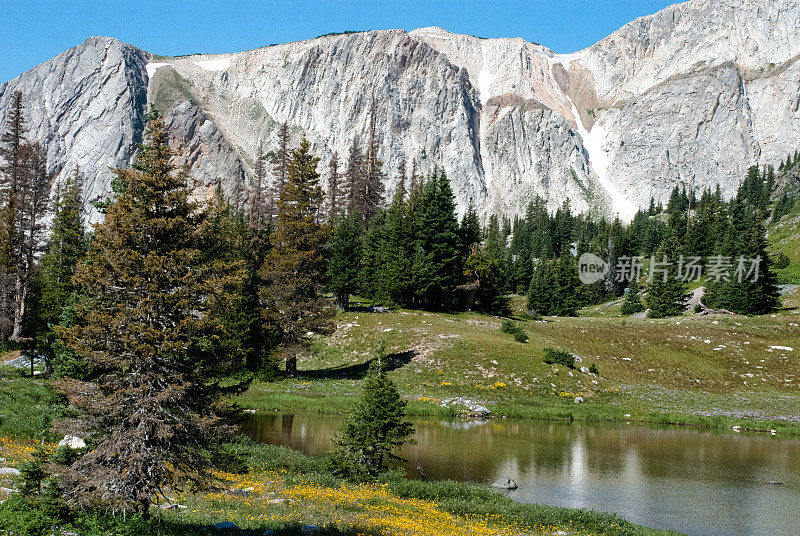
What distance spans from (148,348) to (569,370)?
35883 mm

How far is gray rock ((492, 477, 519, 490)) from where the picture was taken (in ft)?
69.1

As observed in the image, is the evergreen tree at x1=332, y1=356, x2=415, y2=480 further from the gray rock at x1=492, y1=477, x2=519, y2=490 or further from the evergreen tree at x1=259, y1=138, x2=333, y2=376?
the evergreen tree at x1=259, y1=138, x2=333, y2=376

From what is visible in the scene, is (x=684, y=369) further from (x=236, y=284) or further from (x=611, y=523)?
(x=236, y=284)

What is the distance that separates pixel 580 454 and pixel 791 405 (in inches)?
912

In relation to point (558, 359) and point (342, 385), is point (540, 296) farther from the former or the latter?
point (342, 385)

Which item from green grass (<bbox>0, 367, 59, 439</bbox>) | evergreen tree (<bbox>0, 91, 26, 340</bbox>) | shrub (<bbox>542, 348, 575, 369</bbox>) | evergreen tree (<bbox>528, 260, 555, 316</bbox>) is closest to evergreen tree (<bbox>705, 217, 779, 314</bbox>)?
evergreen tree (<bbox>528, 260, 555, 316</bbox>)

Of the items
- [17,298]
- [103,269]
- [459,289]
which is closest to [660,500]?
[103,269]

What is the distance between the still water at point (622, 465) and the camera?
1969 centimetres

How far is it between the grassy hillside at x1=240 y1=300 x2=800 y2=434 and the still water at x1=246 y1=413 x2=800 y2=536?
2735 millimetres

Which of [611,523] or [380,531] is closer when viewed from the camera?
[380,531]

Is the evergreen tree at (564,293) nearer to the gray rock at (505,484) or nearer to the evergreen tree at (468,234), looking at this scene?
the evergreen tree at (468,234)

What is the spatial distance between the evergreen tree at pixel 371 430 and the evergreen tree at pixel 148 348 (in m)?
7.39

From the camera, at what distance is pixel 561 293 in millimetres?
90875

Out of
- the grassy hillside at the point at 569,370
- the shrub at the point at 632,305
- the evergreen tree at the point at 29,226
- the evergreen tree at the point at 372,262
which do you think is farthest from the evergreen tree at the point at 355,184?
the evergreen tree at the point at 29,226
